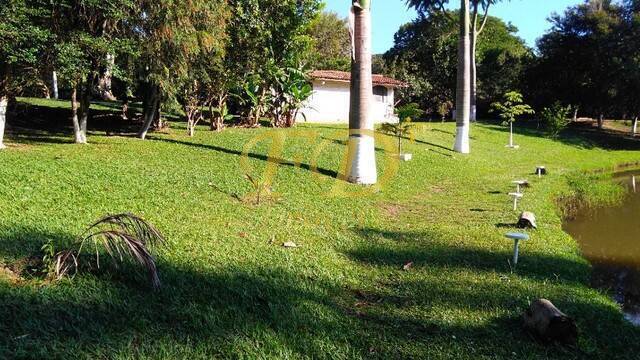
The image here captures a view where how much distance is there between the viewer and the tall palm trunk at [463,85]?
1900 centimetres

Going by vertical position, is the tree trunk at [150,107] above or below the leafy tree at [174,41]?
below

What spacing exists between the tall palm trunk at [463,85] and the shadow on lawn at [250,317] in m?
14.4

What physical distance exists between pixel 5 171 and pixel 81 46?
4.25m

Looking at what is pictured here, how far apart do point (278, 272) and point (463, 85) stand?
608 inches

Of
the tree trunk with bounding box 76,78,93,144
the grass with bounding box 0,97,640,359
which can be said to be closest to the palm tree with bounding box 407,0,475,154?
the grass with bounding box 0,97,640,359

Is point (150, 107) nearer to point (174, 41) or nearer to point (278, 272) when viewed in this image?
point (174, 41)

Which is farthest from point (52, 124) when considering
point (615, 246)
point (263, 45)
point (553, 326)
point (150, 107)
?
point (553, 326)

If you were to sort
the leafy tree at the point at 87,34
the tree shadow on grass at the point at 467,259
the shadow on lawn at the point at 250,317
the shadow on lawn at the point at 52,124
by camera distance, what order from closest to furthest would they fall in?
the shadow on lawn at the point at 250,317
the tree shadow on grass at the point at 467,259
the leafy tree at the point at 87,34
the shadow on lawn at the point at 52,124

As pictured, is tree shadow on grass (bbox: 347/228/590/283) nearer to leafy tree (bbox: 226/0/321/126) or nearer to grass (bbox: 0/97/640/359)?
grass (bbox: 0/97/640/359)

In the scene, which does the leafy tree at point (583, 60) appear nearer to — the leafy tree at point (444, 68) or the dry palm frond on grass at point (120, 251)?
the leafy tree at point (444, 68)

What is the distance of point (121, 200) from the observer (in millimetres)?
7035

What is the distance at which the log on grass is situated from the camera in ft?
14.6

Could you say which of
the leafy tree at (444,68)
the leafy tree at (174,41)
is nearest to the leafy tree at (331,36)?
the leafy tree at (444,68)

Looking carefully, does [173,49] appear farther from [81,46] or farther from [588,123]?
[588,123]
